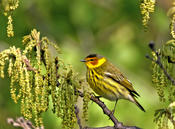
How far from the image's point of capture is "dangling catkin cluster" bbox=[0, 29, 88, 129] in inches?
94.2

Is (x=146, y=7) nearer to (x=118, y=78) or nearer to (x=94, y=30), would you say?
(x=118, y=78)

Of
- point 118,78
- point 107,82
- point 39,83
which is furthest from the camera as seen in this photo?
point 118,78

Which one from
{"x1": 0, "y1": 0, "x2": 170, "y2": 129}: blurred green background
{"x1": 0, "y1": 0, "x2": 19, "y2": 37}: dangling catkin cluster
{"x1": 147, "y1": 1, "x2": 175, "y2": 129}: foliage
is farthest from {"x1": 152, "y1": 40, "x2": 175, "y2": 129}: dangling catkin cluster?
{"x1": 0, "y1": 0, "x2": 170, "y2": 129}: blurred green background

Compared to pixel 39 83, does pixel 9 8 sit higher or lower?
higher

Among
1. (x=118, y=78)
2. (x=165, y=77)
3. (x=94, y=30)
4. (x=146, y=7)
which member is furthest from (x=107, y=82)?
(x=94, y=30)

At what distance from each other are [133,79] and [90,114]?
1262 mm

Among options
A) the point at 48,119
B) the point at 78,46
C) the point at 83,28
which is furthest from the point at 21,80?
the point at 83,28

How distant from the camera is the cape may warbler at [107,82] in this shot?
4531mm

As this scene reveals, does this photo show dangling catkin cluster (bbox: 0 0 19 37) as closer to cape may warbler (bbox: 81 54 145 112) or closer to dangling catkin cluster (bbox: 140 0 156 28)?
dangling catkin cluster (bbox: 140 0 156 28)

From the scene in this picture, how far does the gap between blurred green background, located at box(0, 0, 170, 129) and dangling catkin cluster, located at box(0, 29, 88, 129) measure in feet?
14.5

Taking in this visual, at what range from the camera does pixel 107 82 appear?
4.64m

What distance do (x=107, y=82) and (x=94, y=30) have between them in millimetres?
4670

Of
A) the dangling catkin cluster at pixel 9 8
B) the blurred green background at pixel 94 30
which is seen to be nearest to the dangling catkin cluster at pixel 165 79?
the dangling catkin cluster at pixel 9 8

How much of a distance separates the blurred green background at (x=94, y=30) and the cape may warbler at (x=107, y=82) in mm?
2106
